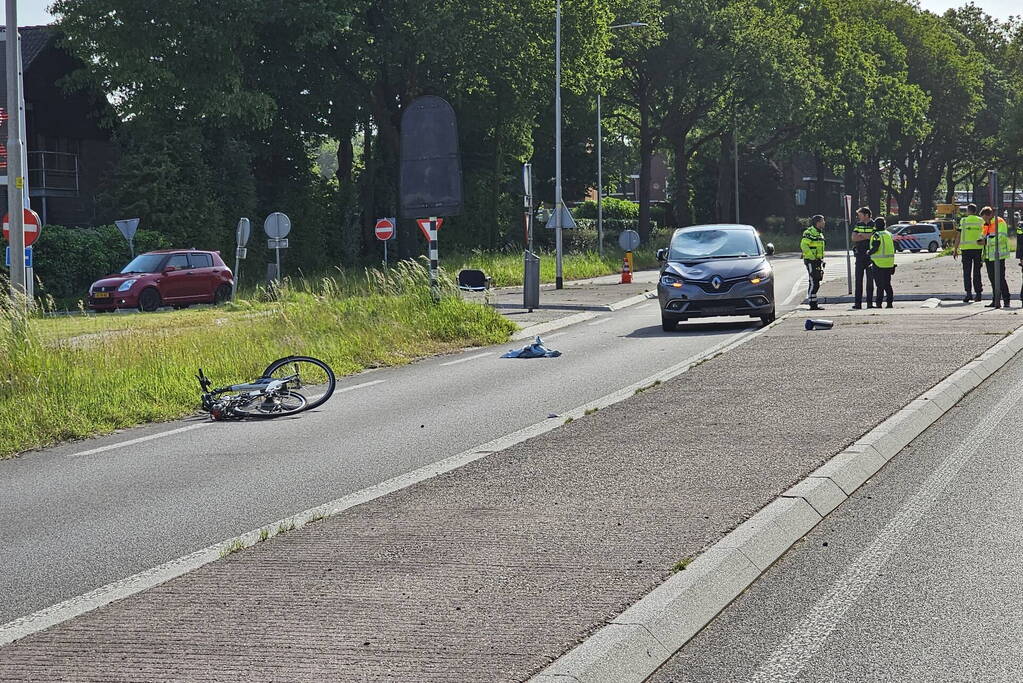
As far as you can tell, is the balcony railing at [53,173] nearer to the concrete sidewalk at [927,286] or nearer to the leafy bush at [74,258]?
the leafy bush at [74,258]

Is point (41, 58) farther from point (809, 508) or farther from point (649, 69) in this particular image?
point (809, 508)

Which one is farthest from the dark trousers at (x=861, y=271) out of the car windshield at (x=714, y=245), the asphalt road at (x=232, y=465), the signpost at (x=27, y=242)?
the signpost at (x=27, y=242)

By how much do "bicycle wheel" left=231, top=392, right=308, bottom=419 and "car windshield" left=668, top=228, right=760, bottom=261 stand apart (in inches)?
410

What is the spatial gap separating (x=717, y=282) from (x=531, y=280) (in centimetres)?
814

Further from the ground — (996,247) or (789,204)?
(789,204)

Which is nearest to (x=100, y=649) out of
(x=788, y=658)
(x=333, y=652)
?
(x=333, y=652)

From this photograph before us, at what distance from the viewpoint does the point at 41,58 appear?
51156 millimetres

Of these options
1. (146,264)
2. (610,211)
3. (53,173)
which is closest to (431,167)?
(146,264)

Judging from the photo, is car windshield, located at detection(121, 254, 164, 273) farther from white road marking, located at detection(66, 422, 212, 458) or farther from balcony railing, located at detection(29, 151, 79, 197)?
white road marking, located at detection(66, 422, 212, 458)

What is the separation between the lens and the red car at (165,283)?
3425 cm

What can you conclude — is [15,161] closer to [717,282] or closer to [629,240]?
[717,282]

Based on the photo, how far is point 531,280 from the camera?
29453 mm

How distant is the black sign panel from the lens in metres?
22.5

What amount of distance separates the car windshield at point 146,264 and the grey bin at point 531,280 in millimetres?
10727
